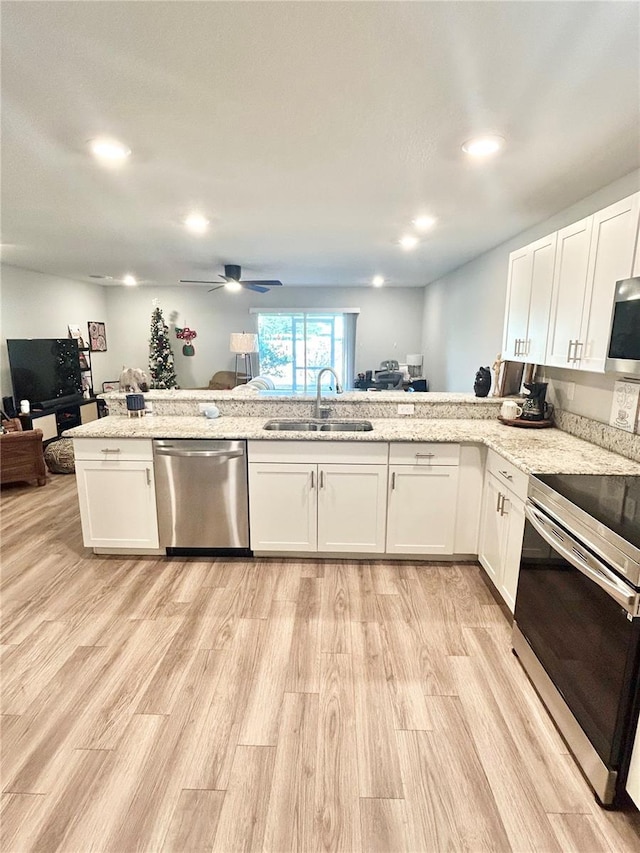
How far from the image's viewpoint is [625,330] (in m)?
1.83

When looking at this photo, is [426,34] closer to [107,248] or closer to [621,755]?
[621,755]

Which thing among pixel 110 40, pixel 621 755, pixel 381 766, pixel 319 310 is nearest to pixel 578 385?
pixel 621 755

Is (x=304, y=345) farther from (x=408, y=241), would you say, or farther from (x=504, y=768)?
(x=504, y=768)

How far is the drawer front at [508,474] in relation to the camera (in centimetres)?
211

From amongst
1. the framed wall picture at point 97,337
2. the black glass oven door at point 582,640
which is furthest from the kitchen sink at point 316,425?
the framed wall picture at point 97,337

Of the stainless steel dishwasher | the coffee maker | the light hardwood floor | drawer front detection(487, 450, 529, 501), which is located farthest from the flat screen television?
the coffee maker

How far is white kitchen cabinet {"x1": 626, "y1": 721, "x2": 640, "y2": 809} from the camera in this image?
50.5 inches

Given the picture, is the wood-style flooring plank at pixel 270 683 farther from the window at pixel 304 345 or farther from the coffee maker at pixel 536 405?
the window at pixel 304 345

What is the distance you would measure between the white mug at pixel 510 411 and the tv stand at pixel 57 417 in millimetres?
5391

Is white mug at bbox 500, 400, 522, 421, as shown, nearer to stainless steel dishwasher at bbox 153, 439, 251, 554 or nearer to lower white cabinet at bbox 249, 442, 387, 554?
lower white cabinet at bbox 249, 442, 387, 554

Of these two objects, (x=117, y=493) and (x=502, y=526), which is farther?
(x=117, y=493)

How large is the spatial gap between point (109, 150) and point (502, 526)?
2868 mm

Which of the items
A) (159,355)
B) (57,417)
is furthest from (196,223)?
(159,355)

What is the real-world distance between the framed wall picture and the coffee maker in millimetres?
7281
